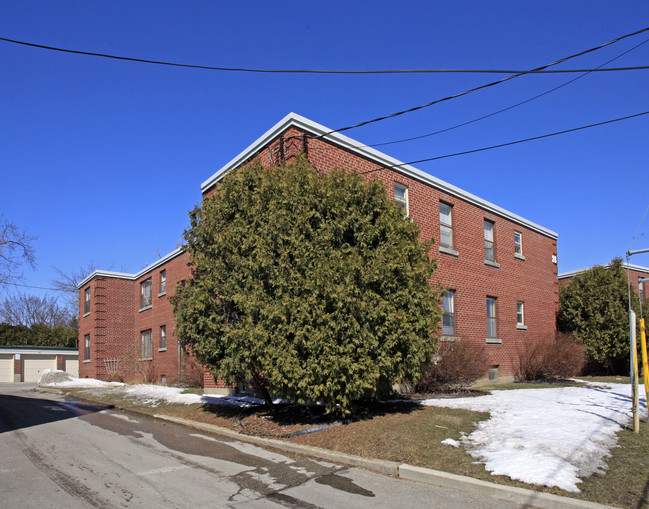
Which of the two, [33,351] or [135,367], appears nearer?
[135,367]

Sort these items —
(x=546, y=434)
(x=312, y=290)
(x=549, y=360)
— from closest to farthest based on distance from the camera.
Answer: (x=546, y=434)
(x=312, y=290)
(x=549, y=360)

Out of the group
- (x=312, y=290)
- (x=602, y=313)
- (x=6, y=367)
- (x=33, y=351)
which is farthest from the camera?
(x=33, y=351)

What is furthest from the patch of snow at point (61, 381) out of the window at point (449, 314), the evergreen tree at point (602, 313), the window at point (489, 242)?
the evergreen tree at point (602, 313)

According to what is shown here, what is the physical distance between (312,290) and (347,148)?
6.71 meters

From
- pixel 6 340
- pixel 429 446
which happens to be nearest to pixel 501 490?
pixel 429 446

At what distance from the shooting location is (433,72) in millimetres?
9836

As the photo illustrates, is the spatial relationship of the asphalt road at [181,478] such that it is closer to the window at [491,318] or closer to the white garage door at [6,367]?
the window at [491,318]

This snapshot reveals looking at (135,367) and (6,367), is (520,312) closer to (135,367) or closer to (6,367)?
(135,367)

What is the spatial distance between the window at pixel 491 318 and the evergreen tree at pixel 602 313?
470 cm

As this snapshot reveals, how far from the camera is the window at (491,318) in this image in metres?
19.1

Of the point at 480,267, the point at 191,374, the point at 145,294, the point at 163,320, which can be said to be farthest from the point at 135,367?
the point at 480,267

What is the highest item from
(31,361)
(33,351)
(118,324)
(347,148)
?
(347,148)

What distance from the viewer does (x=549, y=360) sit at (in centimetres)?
1861

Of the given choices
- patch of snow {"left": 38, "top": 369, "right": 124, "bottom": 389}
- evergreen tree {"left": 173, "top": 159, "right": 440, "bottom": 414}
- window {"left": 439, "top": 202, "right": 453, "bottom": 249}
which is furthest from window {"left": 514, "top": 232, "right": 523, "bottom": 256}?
patch of snow {"left": 38, "top": 369, "right": 124, "bottom": 389}
